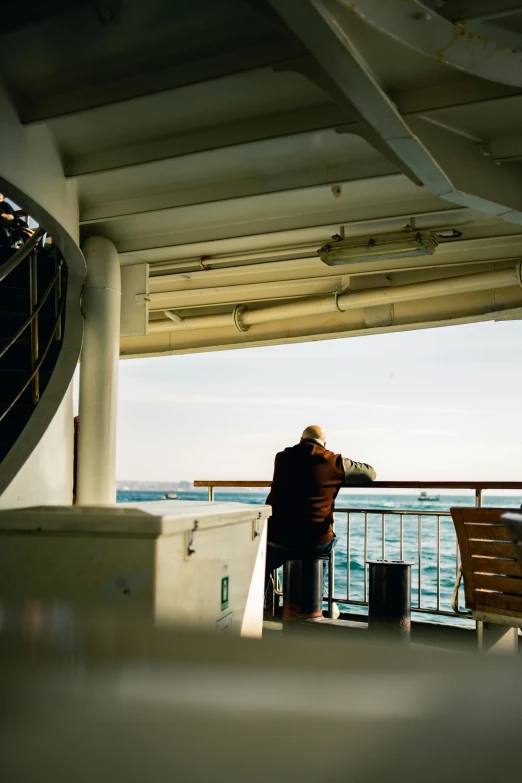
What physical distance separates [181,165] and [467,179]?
1927mm

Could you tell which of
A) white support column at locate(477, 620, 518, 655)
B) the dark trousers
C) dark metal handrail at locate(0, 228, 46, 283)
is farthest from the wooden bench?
dark metal handrail at locate(0, 228, 46, 283)

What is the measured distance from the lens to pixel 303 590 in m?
5.20

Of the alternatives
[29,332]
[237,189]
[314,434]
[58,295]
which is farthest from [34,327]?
[314,434]

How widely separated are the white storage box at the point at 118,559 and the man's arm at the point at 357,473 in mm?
2092

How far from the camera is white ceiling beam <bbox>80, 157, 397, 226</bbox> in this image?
4418 mm

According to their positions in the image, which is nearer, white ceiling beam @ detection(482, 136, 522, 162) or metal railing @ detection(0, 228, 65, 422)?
white ceiling beam @ detection(482, 136, 522, 162)

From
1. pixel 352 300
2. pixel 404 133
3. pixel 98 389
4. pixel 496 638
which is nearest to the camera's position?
pixel 404 133

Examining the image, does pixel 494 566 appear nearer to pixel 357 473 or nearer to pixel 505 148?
pixel 357 473

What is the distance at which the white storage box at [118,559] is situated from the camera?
2.85 meters

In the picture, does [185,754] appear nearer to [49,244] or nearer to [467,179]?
[467,179]

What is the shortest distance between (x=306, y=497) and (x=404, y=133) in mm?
2821

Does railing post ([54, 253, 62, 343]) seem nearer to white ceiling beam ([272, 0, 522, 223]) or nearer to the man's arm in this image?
the man's arm

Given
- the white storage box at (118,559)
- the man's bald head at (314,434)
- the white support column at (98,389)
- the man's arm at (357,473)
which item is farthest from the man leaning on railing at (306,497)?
the white storage box at (118,559)

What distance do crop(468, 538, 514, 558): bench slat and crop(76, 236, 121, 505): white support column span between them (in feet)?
8.79
